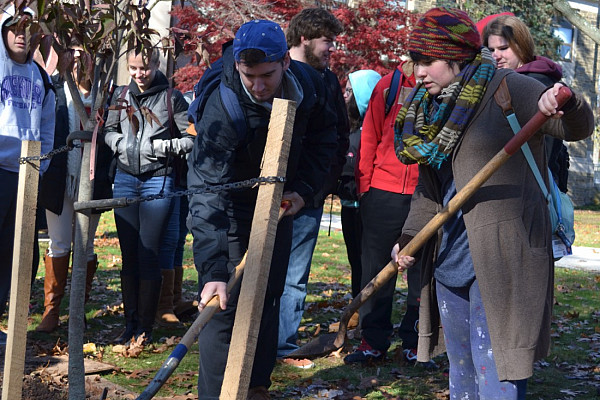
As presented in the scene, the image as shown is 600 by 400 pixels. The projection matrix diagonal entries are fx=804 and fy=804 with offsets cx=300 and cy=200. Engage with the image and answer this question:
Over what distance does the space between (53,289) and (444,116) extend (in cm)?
407

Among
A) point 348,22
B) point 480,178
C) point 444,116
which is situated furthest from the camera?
point 348,22

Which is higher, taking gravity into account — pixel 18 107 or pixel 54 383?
pixel 18 107

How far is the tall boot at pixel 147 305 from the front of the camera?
5789 mm

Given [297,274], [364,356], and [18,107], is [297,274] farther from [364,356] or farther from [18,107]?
[18,107]

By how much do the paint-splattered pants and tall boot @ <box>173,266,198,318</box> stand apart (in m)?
3.71

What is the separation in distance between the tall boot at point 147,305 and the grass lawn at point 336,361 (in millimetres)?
134

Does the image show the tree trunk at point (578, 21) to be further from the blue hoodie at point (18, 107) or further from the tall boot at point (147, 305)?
the blue hoodie at point (18, 107)

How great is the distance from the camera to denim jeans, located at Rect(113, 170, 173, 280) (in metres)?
5.76

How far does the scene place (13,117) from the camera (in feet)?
17.4

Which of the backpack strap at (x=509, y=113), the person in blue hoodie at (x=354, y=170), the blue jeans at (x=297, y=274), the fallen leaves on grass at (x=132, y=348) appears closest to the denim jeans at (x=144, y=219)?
the fallen leaves on grass at (x=132, y=348)

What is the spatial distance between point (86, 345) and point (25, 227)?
193 cm

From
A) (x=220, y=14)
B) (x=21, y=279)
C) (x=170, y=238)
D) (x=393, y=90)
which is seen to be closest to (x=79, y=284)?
(x=21, y=279)

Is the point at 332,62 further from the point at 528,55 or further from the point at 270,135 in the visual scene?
the point at 270,135

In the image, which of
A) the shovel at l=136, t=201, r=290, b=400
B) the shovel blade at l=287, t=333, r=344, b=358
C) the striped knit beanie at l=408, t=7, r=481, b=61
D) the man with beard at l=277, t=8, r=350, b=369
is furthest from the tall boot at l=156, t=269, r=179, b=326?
the striped knit beanie at l=408, t=7, r=481, b=61
